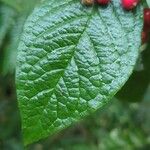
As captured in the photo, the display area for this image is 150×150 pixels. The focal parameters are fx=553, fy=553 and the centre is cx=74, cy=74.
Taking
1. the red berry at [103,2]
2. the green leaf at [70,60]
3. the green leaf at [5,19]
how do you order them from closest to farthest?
the green leaf at [70,60] < the red berry at [103,2] < the green leaf at [5,19]

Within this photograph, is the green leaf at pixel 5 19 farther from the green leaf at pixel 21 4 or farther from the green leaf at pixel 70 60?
the green leaf at pixel 70 60

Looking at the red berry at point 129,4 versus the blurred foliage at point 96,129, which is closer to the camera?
the red berry at point 129,4

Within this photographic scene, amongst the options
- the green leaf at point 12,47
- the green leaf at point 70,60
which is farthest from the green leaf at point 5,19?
the green leaf at point 70,60

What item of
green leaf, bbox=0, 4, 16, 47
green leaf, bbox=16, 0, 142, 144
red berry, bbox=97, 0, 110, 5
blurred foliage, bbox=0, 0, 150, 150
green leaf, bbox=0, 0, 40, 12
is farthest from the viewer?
blurred foliage, bbox=0, 0, 150, 150

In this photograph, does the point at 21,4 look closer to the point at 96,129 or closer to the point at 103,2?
the point at 103,2

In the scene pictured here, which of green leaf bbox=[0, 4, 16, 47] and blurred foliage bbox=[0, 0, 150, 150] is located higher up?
green leaf bbox=[0, 4, 16, 47]

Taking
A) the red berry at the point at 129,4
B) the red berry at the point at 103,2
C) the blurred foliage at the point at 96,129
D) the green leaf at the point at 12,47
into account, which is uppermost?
the red berry at the point at 129,4

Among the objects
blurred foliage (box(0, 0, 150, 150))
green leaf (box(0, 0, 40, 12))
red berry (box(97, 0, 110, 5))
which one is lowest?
blurred foliage (box(0, 0, 150, 150))

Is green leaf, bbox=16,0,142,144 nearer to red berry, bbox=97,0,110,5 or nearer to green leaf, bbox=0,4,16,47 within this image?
red berry, bbox=97,0,110,5

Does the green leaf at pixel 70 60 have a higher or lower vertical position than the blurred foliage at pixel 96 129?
higher

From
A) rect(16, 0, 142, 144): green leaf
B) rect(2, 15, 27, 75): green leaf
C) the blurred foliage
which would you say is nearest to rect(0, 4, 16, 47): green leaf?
rect(2, 15, 27, 75): green leaf
